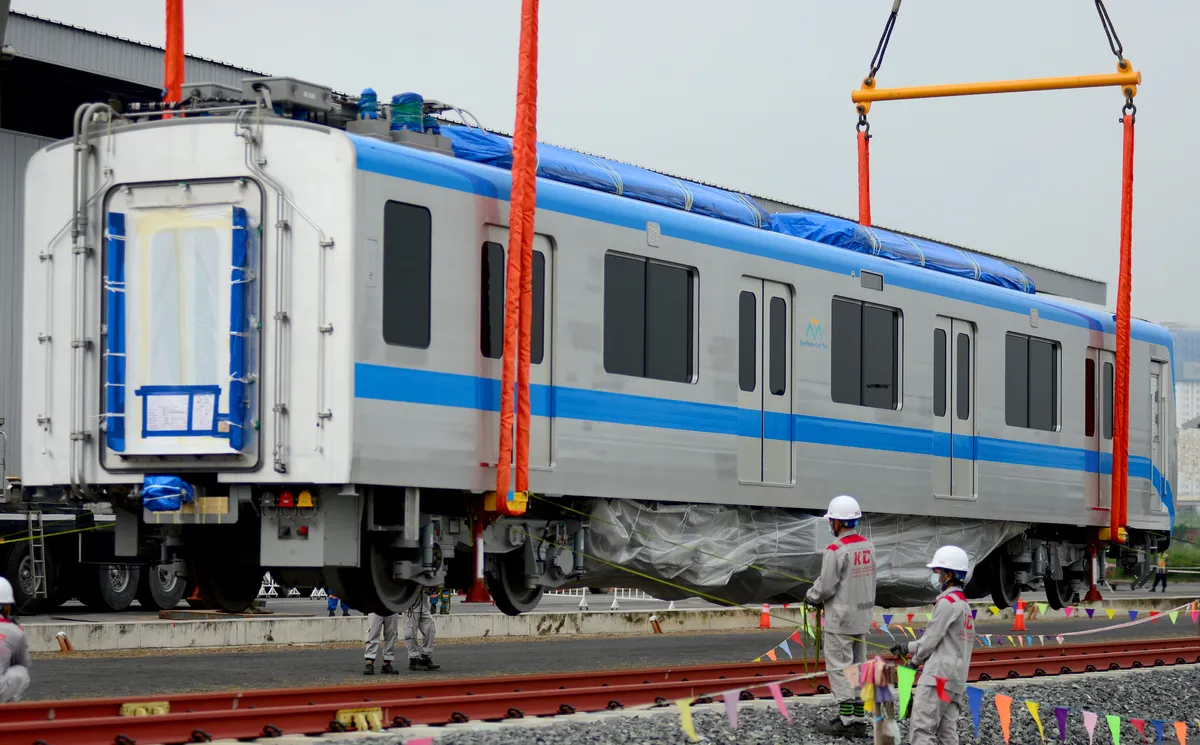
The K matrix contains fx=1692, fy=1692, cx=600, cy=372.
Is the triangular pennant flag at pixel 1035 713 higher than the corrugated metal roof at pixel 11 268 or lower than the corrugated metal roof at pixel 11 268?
lower

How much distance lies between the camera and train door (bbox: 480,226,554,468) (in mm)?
12023

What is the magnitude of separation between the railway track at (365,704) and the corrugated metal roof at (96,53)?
14794 mm

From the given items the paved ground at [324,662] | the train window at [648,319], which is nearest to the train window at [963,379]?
the paved ground at [324,662]

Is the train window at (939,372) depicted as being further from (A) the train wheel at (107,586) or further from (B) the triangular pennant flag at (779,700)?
(A) the train wheel at (107,586)

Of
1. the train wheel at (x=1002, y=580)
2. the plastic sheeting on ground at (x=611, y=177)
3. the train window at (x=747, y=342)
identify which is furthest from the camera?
the train wheel at (x=1002, y=580)

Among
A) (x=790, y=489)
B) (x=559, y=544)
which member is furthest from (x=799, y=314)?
(x=559, y=544)

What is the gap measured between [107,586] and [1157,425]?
15.3 metres

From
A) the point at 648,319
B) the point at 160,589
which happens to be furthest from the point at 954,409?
the point at 160,589

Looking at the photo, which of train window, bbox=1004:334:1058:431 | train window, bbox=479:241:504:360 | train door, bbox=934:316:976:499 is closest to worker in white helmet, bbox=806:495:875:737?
train window, bbox=479:241:504:360

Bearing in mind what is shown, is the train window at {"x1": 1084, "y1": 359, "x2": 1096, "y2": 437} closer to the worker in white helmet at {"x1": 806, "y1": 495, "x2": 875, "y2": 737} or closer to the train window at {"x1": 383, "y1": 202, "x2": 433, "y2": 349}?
the worker in white helmet at {"x1": 806, "y1": 495, "x2": 875, "y2": 737}

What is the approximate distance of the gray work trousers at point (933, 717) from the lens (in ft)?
33.5

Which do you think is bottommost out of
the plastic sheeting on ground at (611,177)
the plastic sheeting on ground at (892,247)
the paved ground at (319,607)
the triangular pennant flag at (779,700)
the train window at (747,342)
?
the paved ground at (319,607)

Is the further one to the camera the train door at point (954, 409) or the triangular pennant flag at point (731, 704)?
the train door at point (954, 409)

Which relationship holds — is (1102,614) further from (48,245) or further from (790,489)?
(48,245)
